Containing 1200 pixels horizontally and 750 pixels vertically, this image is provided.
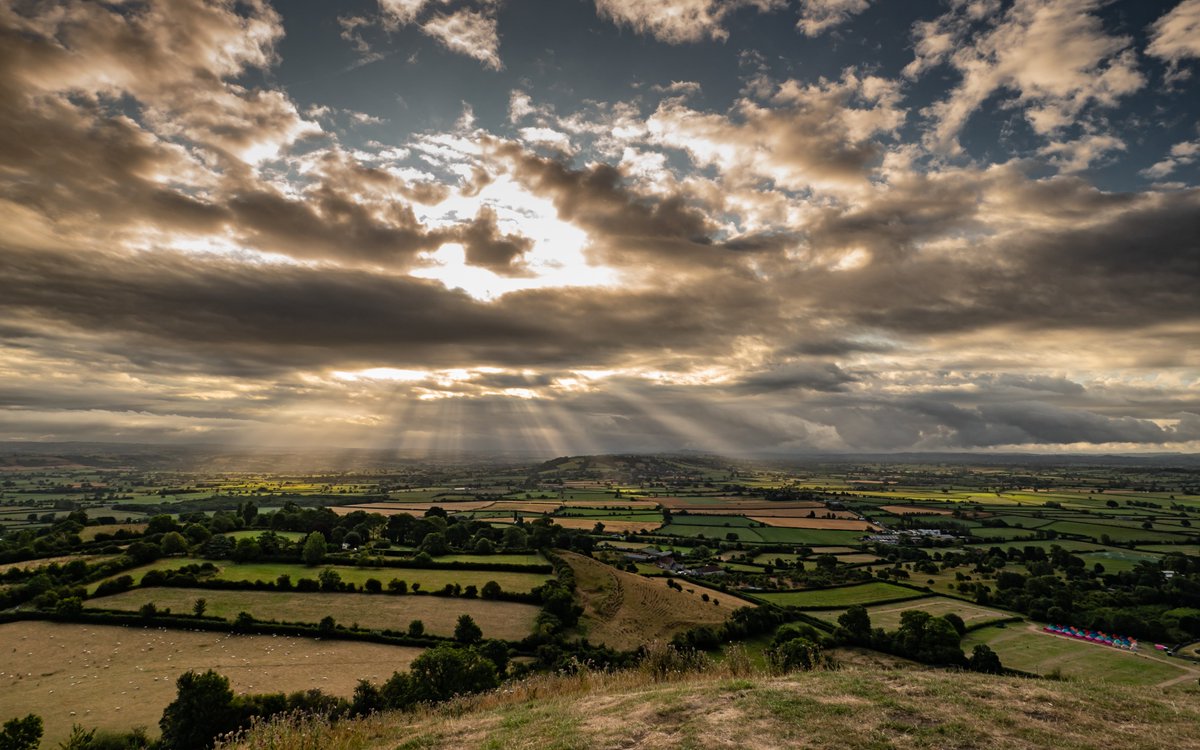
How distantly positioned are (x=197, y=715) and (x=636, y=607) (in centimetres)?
4088

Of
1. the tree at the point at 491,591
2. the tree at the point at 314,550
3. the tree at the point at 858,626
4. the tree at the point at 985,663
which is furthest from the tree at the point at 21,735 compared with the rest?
the tree at the point at 985,663

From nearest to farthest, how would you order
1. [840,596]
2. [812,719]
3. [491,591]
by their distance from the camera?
[812,719] → [491,591] → [840,596]

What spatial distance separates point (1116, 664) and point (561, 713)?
59.6m

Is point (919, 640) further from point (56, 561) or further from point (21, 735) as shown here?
point (56, 561)

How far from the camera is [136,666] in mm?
37562

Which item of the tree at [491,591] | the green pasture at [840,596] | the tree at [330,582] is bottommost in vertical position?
the green pasture at [840,596]

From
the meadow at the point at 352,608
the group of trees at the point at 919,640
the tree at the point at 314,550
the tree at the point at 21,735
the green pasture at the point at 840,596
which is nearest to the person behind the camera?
the tree at the point at 21,735

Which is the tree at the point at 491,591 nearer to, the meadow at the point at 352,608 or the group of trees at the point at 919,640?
the meadow at the point at 352,608

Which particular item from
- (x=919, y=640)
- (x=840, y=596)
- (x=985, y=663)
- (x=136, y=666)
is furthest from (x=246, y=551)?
(x=985, y=663)

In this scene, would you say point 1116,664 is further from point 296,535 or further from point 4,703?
point 296,535

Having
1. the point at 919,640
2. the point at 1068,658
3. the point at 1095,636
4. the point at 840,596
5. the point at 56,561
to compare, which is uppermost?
the point at 56,561

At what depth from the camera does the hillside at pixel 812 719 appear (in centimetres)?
1223

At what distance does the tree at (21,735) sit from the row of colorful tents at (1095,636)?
85150 millimetres

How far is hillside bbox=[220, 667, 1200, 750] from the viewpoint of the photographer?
12.2m
